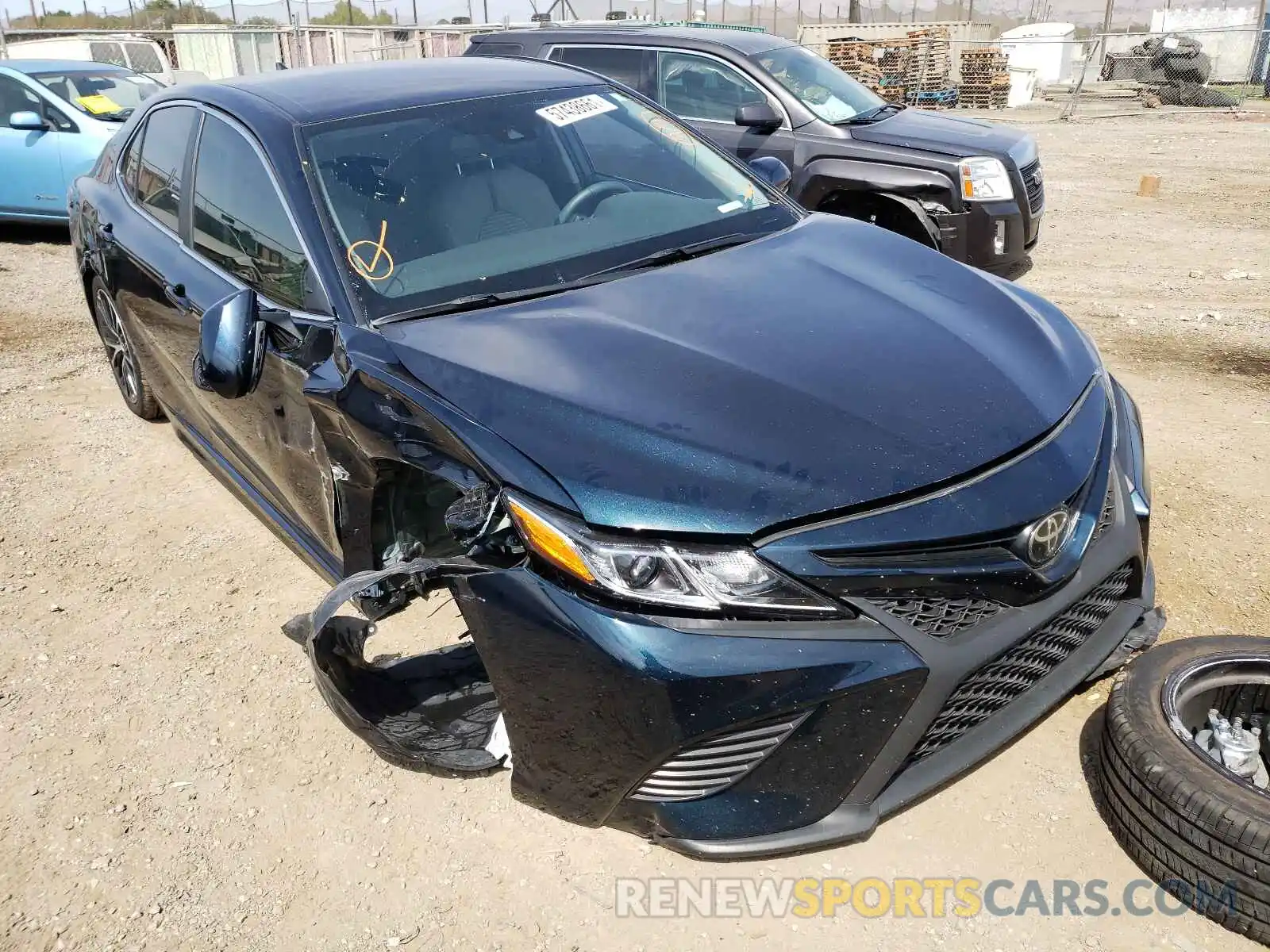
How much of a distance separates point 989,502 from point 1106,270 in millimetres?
6244

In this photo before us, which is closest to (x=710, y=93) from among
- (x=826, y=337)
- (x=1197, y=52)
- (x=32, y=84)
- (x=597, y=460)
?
(x=826, y=337)

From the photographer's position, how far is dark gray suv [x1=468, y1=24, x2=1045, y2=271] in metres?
6.16

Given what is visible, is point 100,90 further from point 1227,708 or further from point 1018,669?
point 1227,708

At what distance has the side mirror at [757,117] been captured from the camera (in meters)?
6.48

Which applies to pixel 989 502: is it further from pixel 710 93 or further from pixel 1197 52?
pixel 1197 52

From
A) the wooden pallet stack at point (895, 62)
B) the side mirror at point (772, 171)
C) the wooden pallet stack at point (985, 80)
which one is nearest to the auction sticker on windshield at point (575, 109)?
the side mirror at point (772, 171)

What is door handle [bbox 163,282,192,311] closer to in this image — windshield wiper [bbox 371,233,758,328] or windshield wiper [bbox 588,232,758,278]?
windshield wiper [bbox 371,233,758,328]

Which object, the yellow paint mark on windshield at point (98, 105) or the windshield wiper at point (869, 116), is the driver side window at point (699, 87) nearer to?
the windshield wiper at point (869, 116)

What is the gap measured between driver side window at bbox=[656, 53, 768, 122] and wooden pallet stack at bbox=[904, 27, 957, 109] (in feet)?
57.3

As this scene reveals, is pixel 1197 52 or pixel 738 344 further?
pixel 1197 52

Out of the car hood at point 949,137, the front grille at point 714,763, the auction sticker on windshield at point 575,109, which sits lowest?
the front grille at point 714,763

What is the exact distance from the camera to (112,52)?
16281 mm

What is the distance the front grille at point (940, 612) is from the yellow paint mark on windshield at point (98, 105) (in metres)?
9.44

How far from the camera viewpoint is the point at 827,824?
78.0 inches
